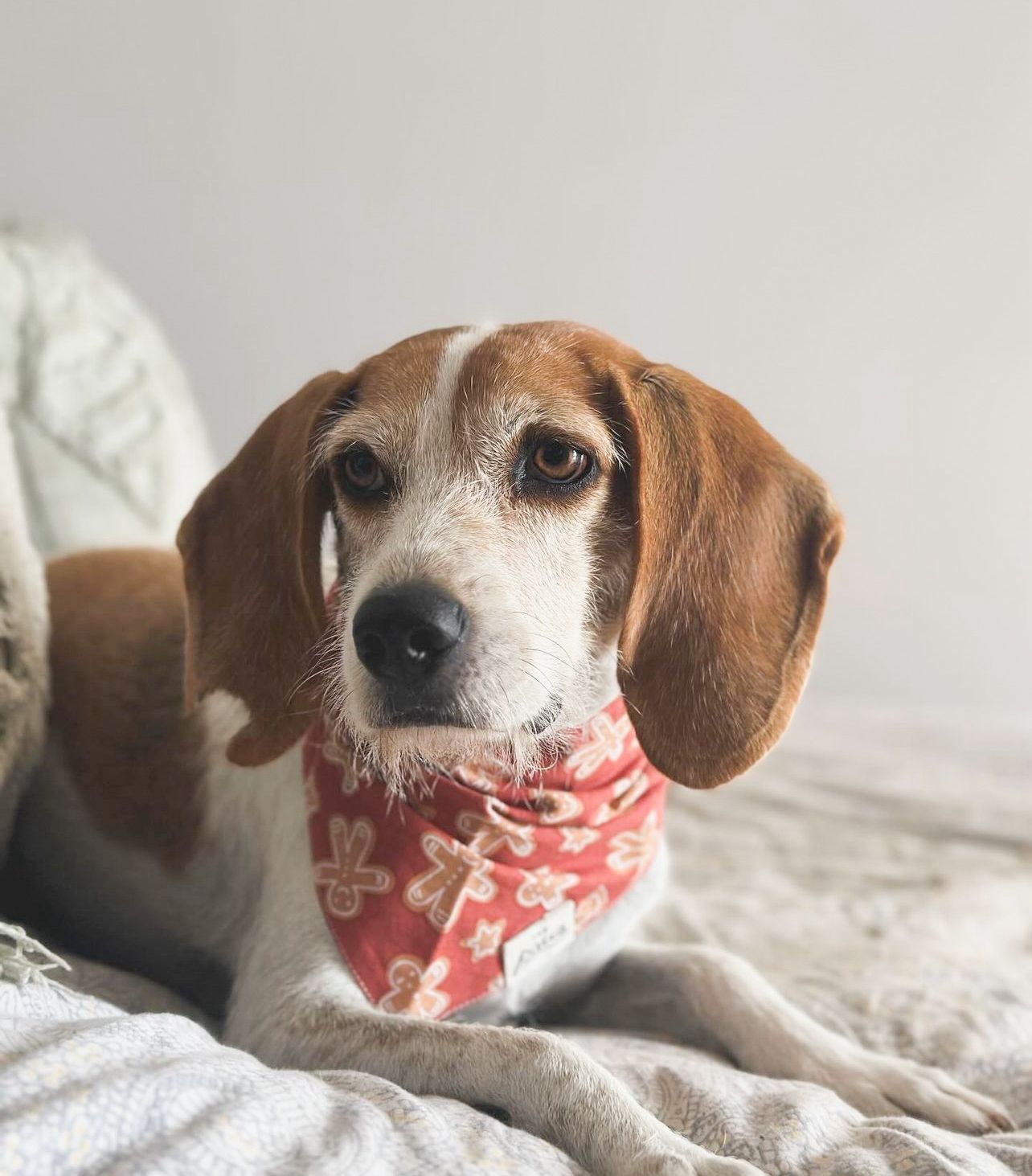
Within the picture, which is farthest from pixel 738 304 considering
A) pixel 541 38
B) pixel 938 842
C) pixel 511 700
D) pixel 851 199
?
pixel 511 700

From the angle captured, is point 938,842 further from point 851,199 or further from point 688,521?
point 851,199

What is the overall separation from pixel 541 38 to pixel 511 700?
2.83 m

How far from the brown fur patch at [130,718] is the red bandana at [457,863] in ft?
0.89

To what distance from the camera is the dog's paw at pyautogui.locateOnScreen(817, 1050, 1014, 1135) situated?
54.7 inches

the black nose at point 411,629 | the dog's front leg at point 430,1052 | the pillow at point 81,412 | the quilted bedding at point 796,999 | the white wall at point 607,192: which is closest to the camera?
the quilted bedding at point 796,999

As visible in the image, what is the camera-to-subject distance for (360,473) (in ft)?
4.83

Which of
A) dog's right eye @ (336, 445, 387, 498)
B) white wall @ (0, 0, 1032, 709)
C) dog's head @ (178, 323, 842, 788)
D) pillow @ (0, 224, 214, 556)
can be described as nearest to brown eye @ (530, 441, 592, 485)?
dog's head @ (178, 323, 842, 788)

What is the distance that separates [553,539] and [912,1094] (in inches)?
30.3

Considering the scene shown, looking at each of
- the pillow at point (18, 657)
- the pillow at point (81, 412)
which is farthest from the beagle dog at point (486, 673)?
the pillow at point (81, 412)

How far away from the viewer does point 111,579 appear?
1.96 metres

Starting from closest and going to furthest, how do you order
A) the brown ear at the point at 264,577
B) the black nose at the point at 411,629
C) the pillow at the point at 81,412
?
the black nose at the point at 411,629, the brown ear at the point at 264,577, the pillow at the point at 81,412

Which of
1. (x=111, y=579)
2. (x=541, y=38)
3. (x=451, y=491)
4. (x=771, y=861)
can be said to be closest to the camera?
(x=451, y=491)

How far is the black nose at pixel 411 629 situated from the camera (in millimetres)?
1223

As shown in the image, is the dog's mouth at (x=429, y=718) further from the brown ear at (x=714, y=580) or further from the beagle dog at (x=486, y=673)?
the brown ear at (x=714, y=580)
